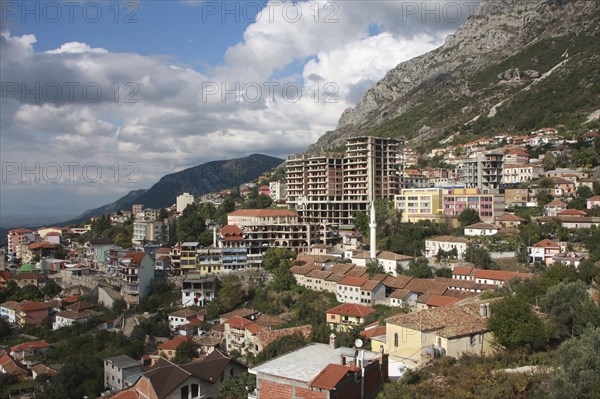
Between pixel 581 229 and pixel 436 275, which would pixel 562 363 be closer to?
pixel 436 275

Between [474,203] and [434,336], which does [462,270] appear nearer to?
[474,203]

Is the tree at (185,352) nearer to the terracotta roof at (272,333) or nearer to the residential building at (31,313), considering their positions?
the terracotta roof at (272,333)

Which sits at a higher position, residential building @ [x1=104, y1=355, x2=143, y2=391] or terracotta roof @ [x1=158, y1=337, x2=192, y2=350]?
terracotta roof @ [x1=158, y1=337, x2=192, y2=350]

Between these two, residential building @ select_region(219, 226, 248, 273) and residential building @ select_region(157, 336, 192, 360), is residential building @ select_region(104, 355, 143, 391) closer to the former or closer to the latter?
residential building @ select_region(157, 336, 192, 360)

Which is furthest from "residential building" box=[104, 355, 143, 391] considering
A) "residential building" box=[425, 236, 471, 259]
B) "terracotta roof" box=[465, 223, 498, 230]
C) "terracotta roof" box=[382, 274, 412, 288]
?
"terracotta roof" box=[465, 223, 498, 230]

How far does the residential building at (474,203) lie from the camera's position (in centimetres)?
4744

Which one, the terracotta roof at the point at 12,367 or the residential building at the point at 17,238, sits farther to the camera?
the residential building at the point at 17,238

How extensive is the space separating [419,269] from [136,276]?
25313 mm

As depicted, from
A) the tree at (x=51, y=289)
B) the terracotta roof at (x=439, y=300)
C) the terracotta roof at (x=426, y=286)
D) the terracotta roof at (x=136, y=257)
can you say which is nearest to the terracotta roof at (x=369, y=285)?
the terracotta roof at (x=426, y=286)

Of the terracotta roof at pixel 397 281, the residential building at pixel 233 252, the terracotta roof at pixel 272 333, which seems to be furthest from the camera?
the residential building at pixel 233 252

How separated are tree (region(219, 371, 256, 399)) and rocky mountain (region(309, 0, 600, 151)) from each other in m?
→ 70.8

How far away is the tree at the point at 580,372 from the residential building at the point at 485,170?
4610cm

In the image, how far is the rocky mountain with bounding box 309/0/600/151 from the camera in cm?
8725

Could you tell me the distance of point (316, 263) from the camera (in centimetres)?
4569
